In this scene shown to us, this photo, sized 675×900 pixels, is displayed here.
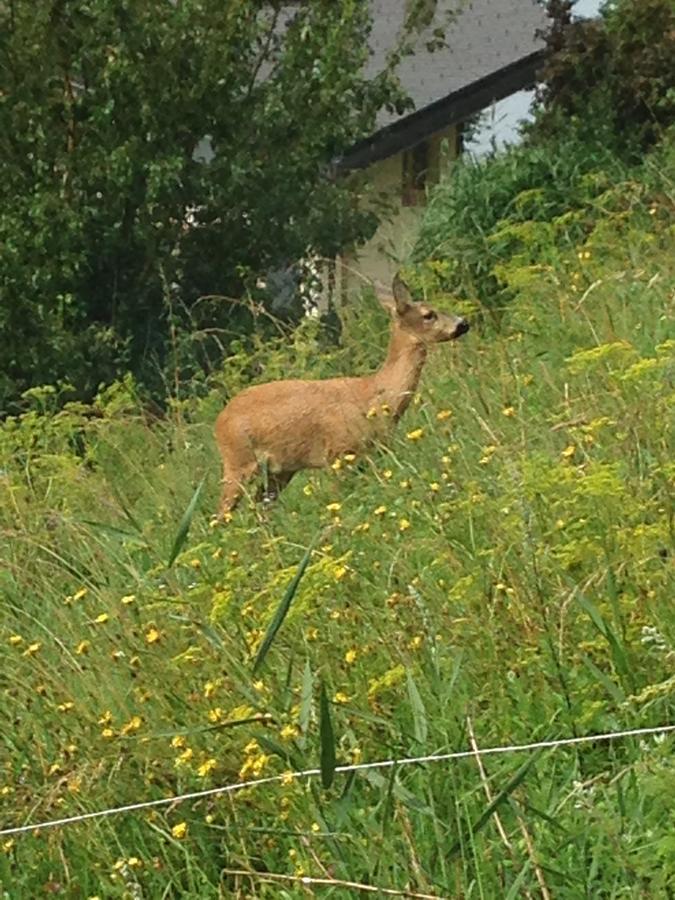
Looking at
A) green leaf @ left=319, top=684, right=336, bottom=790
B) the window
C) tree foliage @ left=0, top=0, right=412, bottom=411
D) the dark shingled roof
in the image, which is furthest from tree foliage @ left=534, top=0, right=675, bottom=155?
green leaf @ left=319, top=684, right=336, bottom=790

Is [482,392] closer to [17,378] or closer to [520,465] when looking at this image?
[520,465]

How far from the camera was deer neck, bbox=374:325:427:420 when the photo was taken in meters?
8.30

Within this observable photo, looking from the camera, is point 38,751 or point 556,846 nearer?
point 556,846

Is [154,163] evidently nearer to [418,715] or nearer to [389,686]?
[389,686]

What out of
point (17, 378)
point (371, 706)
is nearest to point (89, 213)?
point (17, 378)

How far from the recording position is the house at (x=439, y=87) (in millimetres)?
20875

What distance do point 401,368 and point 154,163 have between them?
480 cm

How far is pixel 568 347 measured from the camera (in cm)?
816

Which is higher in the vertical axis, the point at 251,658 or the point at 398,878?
the point at 251,658

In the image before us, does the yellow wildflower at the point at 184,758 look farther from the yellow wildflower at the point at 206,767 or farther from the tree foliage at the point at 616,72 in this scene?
the tree foliage at the point at 616,72

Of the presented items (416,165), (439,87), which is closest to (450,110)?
(439,87)

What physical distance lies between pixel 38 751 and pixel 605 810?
172 centimetres

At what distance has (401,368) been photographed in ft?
27.7

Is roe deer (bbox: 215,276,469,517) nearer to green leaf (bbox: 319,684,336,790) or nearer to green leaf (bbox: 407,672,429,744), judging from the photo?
green leaf (bbox: 407,672,429,744)
